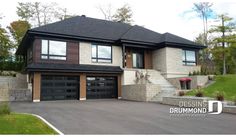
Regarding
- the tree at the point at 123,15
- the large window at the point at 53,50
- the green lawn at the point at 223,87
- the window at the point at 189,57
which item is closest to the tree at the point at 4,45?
the large window at the point at 53,50

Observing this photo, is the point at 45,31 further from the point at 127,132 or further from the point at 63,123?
the point at 127,132

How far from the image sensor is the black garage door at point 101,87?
22484mm

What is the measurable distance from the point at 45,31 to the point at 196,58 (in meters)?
16.4

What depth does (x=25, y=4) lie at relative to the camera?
41688 millimetres

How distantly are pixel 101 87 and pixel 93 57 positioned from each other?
9.85ft

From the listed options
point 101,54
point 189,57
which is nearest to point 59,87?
point 101,54

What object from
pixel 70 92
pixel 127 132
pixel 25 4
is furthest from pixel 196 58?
pixel 25 4

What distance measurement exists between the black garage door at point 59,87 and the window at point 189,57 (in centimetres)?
1188

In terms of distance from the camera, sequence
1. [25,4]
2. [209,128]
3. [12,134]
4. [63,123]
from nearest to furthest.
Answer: [12,134] < [209,128] < [63,123] < [25,4]

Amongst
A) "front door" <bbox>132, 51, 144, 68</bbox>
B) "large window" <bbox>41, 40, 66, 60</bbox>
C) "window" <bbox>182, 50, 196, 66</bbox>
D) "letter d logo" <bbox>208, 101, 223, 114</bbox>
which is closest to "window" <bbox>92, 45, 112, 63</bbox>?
"large window" <bbox>41, 40, 66, 60</bbox>

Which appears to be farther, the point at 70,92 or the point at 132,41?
the point at 132,41

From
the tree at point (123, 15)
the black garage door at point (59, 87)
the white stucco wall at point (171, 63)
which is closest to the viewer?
the black garage door at point (59, 87)

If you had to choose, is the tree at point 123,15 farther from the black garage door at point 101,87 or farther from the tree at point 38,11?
the black garage door at point 101,87

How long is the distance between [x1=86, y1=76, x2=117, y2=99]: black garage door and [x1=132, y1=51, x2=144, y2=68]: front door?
4.00 m
